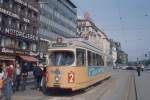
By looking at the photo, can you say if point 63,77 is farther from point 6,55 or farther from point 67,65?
point 6,55

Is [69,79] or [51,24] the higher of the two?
[51,24]

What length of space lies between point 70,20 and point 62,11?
985cm

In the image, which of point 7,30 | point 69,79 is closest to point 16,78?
point 69,79

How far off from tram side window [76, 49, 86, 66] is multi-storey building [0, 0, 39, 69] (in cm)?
2743

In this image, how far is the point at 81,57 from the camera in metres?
18.8

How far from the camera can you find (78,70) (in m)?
18.1

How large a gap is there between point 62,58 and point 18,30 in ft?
110

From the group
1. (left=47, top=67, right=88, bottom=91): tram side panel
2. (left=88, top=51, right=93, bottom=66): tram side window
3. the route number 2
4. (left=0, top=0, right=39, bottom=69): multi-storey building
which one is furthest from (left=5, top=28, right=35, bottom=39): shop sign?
the route number 2

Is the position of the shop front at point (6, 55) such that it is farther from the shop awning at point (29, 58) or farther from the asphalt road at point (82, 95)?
the asphalt road at point (82, 95)

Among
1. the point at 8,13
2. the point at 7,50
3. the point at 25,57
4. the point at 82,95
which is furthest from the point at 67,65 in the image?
the point at 25,57

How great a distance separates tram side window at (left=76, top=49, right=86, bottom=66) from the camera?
18.2m

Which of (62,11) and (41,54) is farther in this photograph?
(62,11)

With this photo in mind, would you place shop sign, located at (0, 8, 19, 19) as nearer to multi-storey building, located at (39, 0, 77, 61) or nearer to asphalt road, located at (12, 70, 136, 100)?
multi-storey building, located at (39, 0, 77, 61)

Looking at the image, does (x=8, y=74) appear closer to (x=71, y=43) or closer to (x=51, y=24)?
(x=71, y=43)
